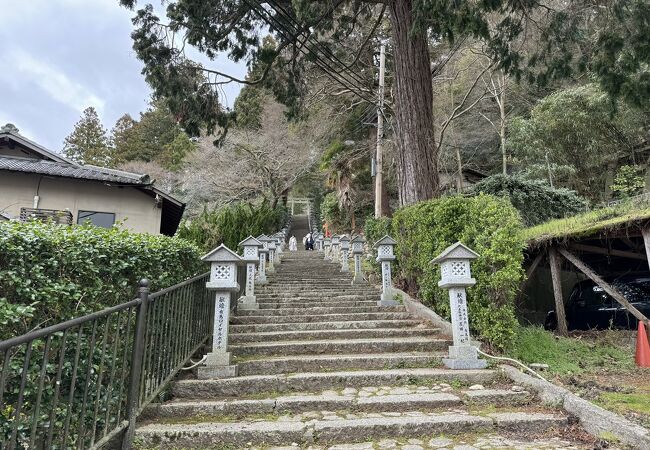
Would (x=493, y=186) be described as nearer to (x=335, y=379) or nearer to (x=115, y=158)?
(x=335, y=379)

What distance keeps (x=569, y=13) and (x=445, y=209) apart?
5.20 m

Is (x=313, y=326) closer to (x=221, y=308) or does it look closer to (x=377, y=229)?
(x=221, y=308)

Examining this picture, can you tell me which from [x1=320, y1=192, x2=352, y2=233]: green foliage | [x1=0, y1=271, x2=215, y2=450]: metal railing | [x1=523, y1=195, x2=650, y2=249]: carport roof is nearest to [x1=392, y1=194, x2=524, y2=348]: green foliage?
[x1=523, y1=195, x2=650, y2=249]: carport roof

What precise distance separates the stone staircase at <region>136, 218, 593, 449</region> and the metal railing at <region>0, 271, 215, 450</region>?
0.37 m

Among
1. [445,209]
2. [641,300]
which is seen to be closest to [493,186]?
[641,300]

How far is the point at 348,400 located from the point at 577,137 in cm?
1483

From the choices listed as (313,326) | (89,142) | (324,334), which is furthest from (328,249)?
(89,142)

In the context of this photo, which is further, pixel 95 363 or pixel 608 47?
pixel 608 47

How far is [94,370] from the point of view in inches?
113

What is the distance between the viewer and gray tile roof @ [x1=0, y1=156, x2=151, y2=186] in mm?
9938

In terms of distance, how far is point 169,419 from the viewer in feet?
11.8

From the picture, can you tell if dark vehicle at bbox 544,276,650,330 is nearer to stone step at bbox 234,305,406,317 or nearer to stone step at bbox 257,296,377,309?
stone step at bbox 234,305,406,317

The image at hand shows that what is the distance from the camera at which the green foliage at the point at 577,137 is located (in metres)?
13.5

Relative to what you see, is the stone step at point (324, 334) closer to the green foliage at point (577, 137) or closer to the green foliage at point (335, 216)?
the green foliage at point (577, 137)
